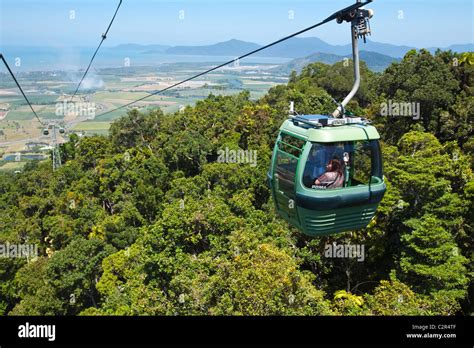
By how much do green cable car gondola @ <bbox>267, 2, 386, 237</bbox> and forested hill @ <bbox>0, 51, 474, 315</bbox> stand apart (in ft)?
16.3

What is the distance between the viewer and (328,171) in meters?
5.93

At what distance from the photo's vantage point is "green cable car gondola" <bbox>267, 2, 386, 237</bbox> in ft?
18.2

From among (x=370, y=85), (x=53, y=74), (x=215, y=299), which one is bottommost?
(x=215, y=299)

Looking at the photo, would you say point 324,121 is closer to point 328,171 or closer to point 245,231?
point 328,171

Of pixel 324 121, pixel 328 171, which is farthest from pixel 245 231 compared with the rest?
pixel 324 121

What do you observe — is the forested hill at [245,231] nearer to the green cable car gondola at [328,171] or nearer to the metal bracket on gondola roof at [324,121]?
the green cable car gondola at [328,171]

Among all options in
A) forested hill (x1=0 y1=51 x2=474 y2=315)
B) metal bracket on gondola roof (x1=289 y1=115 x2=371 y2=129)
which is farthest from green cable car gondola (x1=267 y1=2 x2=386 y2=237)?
forested hill (x1=0 y1=51 x2=474 y2=315)

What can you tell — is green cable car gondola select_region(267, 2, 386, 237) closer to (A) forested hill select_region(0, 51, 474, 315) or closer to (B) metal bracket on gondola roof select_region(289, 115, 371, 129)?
(B) metal bracket on gondola roof select_region(289, 115, 371, 129)

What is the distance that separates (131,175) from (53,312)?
10.5 meters

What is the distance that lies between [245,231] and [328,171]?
8.59m

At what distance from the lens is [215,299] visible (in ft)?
37.9

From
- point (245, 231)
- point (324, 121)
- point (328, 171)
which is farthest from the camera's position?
point (245, 231)
